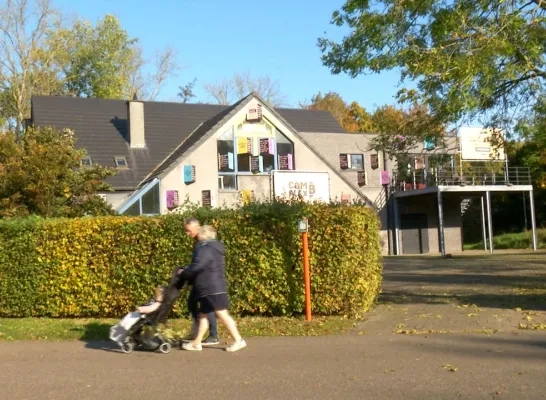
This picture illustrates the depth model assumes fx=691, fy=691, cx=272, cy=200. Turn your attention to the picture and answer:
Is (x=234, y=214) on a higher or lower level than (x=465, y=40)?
lower

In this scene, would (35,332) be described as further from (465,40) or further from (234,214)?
(465,40)

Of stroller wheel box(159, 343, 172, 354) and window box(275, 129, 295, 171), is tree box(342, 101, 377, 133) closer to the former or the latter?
window box(275, 129, 295, 171)

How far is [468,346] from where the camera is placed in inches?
352

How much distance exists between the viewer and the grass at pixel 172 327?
401 inches

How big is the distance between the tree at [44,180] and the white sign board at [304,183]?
1254cm

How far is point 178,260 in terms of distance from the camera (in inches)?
457

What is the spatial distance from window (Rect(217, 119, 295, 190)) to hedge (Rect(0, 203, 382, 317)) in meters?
18.6

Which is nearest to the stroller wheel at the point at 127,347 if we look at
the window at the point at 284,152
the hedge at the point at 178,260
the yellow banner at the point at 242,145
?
the hedge at the point at 178,260

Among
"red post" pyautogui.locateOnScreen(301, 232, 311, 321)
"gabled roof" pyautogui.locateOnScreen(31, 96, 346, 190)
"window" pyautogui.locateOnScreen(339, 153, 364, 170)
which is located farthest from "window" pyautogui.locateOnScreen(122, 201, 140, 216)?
"red post" pyautogui.locateOnScreen(301, 232, 311, 321)

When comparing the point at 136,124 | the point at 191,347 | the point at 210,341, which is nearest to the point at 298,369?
the point at 191,347

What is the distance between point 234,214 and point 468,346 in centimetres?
453

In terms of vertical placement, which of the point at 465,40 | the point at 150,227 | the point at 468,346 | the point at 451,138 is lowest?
the point at 468,346

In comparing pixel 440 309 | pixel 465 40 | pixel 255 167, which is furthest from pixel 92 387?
pixel 255 167

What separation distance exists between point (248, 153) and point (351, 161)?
989 centimetres
